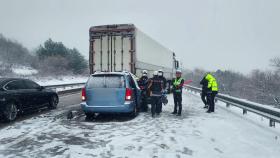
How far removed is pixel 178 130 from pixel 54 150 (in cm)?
332

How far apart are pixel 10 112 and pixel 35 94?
1503mm

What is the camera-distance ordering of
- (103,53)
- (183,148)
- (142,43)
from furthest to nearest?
(142,43), (103,53), (183,148)

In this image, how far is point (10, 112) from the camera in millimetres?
7730

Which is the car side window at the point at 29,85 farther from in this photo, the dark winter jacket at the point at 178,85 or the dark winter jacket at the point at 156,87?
the dark winter jacket at the point at 178,85

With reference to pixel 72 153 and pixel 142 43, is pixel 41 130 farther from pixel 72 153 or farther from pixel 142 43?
pixel 142 43

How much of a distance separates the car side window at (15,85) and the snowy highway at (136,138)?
1.11 metres

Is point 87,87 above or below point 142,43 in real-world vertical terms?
below

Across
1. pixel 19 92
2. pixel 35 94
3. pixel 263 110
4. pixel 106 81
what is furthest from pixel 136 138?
pixel 35 94

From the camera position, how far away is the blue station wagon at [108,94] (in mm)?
7664

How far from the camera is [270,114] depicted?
724cm

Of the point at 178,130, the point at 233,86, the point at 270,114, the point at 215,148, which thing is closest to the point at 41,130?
the point at 178,130

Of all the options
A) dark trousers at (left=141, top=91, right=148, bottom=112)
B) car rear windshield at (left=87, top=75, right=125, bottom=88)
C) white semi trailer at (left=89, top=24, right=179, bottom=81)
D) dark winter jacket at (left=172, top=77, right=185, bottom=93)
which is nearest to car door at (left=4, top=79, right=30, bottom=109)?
car rear windshield at (left=87, top=75, right=125, bottom=88)

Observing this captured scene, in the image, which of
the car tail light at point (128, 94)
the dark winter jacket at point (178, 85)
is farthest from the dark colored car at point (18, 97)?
the dark winter jacket at point (178, 85)

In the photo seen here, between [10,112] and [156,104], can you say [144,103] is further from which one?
[10,112]
